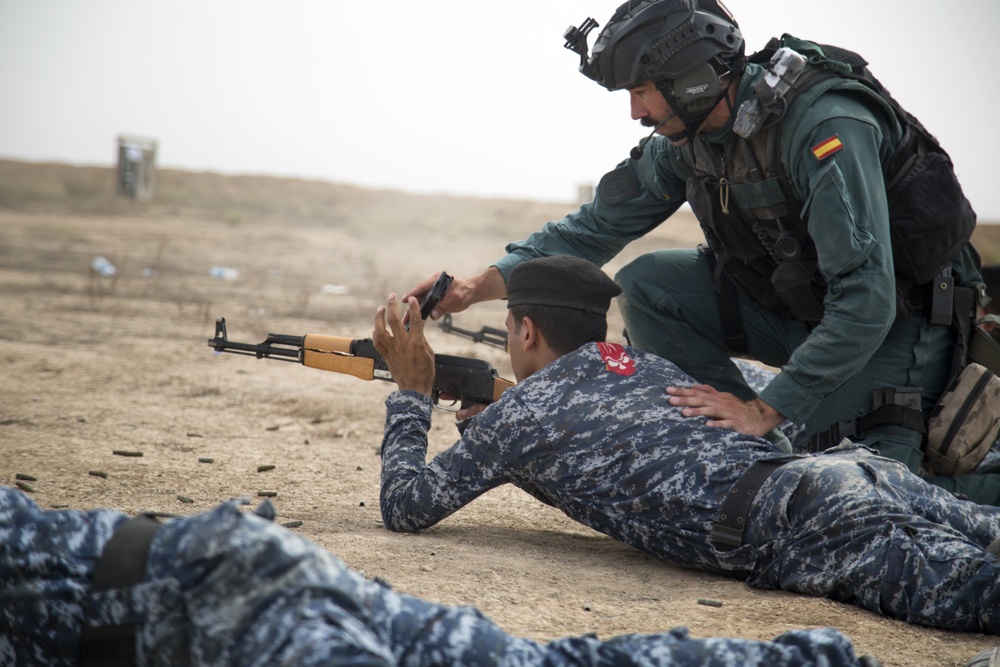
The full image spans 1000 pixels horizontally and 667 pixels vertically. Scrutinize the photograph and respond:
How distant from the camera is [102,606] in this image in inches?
73.8

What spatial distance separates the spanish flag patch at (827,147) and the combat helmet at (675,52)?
1.60ft

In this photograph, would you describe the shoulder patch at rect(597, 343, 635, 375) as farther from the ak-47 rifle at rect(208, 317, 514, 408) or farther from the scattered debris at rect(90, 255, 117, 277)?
the scattered debris at rect(90, 255, 117, 277)

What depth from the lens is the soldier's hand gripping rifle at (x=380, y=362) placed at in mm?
4176

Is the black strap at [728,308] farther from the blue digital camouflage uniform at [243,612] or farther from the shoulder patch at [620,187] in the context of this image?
the blue digital camouflage uniform at [243,612]

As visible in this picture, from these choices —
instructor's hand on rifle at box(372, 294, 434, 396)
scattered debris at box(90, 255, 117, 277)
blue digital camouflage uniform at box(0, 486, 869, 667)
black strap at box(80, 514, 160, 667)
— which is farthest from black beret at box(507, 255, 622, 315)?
scattered debris at box(90, 255, 117, 277)

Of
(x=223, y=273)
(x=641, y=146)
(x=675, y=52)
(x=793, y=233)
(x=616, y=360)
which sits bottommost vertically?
(x=616, y=360)

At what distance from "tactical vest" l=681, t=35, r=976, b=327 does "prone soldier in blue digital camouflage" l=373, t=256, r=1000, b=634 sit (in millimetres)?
930

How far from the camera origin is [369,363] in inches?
175

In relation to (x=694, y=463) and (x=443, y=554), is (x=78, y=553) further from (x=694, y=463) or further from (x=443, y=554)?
(x=694, y=463)

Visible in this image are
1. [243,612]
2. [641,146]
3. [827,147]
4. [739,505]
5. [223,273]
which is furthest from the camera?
[223,273]

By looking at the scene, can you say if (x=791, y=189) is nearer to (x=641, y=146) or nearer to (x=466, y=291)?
(x=641, y=146)

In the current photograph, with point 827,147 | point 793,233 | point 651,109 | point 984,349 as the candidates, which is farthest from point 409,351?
point 984,349

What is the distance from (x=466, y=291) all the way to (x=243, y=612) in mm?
2999

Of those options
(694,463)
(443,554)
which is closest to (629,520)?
(694,463)
